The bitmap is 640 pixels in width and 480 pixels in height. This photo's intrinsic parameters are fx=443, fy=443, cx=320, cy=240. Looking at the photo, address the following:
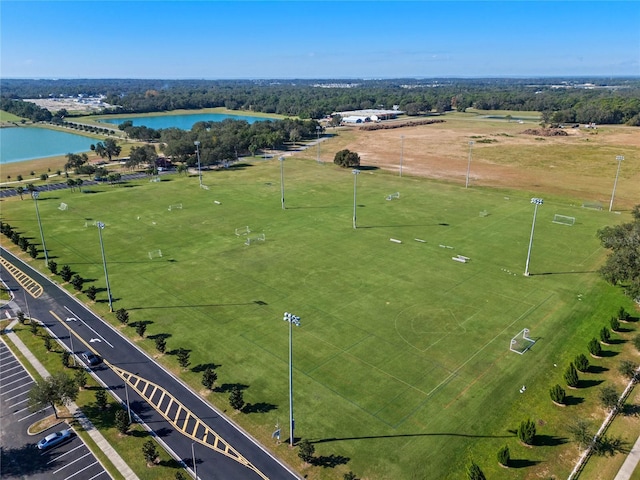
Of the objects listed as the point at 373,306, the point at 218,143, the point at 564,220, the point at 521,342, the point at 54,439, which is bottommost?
the point at 54,439

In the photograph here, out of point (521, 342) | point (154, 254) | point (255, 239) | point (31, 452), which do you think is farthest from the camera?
point (255, 239)

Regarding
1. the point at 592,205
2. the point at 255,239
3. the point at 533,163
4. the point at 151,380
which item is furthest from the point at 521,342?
the point at 533,163

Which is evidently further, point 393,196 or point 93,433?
point 393,196

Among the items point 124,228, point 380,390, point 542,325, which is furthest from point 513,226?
point 124,228

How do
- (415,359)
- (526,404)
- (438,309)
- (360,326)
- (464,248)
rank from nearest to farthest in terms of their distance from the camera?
(526,404)
(415,359)
(360,326)
(438,309)
(464,248)

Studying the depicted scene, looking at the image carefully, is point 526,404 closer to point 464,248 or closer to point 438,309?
point 438,309

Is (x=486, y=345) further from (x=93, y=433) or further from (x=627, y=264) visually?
(x=93, y=433)

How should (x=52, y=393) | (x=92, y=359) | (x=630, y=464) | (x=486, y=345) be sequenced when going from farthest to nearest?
1. (x=486, y=345)
2. (x=92, y=359)
3. (x=52, y=393)
4. (x=630, y=464)
